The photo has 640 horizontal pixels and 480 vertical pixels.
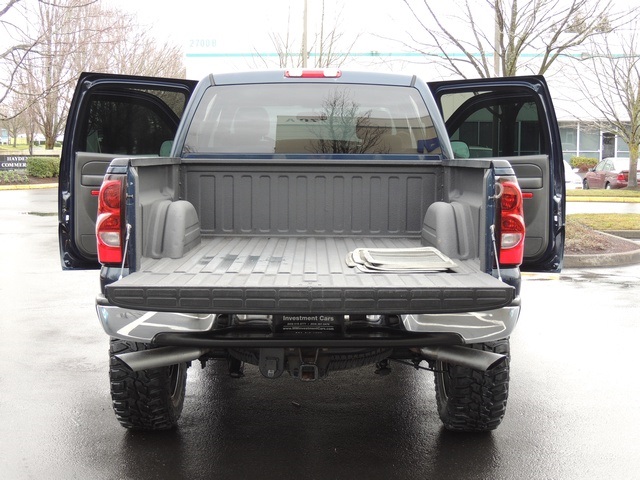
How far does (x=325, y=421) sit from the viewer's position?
512 centimetres

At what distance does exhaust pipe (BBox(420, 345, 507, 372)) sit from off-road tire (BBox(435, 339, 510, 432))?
0.33 metres

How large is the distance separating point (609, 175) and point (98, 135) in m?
28.1

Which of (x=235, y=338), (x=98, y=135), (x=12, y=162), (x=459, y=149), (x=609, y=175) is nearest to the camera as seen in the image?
(x=235, y=338)

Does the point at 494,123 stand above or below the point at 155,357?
above

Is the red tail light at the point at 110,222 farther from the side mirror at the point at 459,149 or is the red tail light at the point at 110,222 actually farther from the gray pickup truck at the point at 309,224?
the side mirror at the point at 459,149

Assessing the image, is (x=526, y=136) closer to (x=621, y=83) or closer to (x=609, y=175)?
(x=621, y=83)

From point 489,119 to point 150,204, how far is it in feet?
12.7

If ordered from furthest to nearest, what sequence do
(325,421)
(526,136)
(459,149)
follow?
(526,136) → (459,149) → (325,421)

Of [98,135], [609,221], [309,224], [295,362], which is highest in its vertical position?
[98,135]

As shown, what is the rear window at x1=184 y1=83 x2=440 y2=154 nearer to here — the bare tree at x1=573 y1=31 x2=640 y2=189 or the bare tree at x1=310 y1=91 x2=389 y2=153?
the bare tree at x1=310 y1=91 x2=389 y2=153

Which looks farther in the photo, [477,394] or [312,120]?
[312,120]

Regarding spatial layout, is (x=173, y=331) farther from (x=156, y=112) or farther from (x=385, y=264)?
(x=156, y=112)

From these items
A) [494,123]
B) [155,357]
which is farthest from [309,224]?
[494,123]

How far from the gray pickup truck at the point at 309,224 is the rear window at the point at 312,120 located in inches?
0.4
